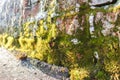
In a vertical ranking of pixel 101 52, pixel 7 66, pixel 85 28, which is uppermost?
pixel 85 28

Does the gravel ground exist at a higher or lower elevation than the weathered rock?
lower

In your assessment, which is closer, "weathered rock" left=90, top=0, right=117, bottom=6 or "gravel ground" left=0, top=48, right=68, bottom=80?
"weathered rock" left=90, top=0, right=117, bottom=6

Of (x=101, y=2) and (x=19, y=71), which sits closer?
(x=101, y=2)

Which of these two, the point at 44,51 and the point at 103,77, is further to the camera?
the point at 44,51

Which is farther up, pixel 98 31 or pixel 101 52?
pixel 98 31

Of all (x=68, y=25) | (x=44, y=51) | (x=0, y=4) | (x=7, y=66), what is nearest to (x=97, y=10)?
(x=68, y=25)

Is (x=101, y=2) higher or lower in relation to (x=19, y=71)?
higher

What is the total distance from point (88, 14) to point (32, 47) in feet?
12.1

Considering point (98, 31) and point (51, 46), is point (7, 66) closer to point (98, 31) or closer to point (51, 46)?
point (51, 46)

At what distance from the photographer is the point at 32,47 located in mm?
12547

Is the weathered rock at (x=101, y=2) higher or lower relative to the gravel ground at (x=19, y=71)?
higher

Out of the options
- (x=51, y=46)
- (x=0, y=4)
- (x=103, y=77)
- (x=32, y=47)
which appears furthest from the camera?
(x=0, y=4)

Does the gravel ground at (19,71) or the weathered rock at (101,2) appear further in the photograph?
the gravel ground at (19,71)

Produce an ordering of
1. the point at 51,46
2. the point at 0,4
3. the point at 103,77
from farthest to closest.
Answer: the point at 0,4 < the point at 51,46 < the point at 103,77
